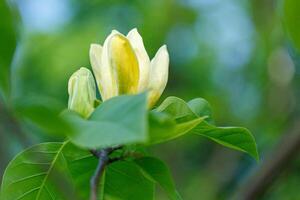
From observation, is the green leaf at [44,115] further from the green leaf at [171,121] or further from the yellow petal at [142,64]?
the yellow petal at [142,64]

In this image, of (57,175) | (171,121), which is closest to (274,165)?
(57,175)

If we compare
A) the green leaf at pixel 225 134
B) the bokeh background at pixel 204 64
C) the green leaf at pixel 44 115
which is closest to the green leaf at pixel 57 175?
the green leaf at pixel 225 134

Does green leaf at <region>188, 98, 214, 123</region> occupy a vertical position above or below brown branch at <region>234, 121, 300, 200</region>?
above

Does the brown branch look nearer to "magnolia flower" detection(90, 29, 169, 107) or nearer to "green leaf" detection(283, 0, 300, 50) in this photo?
"green leaf" detection(283, 0, 300, 50)

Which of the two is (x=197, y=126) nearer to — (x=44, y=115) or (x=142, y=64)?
(x=142, y=64)

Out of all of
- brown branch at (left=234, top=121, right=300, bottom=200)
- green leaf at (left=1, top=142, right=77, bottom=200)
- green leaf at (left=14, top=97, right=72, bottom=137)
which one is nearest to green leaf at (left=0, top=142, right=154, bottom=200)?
green leaf at (left=1, top=142, right=77, bottom=200)

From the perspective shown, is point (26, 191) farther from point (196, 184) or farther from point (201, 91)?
point (201, 91)
